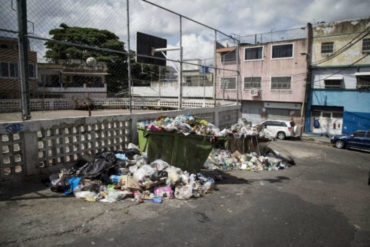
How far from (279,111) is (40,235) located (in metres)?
21.0

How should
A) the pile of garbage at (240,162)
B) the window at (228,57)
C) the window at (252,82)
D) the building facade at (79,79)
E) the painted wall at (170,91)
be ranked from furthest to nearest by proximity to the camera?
the painted wall at (170,91) < the window at (228,57) < the building facade at (79,79) < the window at (252,82) < the pile of garbage at (240,162)

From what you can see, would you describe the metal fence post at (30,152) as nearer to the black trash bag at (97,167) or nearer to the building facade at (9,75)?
the black trash bag at (97,167)

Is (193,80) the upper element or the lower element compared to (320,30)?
lower

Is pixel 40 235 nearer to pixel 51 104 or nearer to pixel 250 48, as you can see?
pixel 51 104

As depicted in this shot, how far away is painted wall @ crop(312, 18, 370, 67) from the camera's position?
1731cm

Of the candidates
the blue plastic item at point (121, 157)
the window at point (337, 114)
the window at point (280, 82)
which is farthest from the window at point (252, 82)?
the blue plastic item at point (121, 157)

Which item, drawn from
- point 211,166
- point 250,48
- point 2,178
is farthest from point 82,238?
point 250,48

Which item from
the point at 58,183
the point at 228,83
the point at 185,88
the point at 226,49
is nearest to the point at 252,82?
the point at 228,83

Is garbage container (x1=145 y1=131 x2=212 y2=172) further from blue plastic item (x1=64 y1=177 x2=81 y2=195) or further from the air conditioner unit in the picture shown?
the air conditioner unit

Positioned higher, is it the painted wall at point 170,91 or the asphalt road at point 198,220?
the painted wall at point 170,91

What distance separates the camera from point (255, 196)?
4980 mm

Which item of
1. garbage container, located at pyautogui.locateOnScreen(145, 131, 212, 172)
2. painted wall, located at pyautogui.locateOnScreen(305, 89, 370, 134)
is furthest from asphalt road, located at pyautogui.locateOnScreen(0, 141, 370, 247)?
painted wall, located at pyautogui.locateOnScreen(305, 89, 370, 134)

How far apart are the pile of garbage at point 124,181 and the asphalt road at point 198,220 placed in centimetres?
18

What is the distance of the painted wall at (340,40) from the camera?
17312 mm
